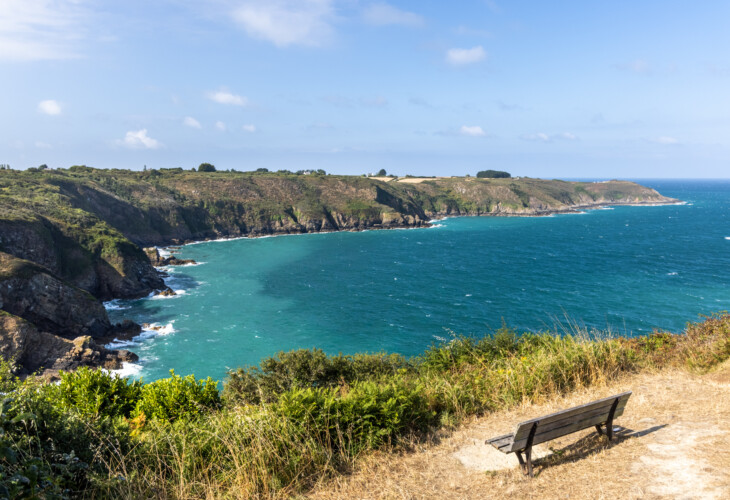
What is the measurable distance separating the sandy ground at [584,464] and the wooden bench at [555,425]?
15.8 inches

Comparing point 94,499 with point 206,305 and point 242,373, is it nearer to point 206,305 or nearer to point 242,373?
point 242,373

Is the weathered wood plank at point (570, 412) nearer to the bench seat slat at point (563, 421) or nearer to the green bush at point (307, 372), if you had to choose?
the bench seat slat at point (563, 421)

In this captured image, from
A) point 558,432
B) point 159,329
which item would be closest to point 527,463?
point 558,432

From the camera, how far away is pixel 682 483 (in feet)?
18.6

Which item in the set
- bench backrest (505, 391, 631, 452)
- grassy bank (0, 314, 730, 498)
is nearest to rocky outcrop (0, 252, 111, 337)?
grassy bank (0, 314, 730, 498)

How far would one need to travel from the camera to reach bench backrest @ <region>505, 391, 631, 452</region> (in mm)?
5840

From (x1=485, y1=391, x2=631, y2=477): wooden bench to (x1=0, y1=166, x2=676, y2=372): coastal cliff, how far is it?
30.4 m

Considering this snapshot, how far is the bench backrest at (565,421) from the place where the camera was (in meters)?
5.84

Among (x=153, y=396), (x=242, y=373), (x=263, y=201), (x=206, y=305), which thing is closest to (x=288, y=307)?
(x=206, y=305)

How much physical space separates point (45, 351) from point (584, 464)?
37.6 m

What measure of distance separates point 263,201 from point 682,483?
122m

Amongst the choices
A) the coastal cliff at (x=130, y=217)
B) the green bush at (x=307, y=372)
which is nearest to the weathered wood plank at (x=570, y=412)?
the green bush at (x=307, y=372)

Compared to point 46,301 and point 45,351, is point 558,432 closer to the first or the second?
point 45,351

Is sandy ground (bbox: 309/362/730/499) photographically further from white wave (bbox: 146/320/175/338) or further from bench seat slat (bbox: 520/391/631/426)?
white wave (bbox: 146/320/175/338)
